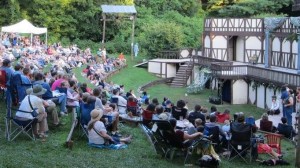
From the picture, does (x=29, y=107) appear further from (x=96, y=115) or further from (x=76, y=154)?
(x=76, y=154)

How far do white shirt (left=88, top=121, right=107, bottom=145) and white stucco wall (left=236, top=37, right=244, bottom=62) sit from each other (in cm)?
2953

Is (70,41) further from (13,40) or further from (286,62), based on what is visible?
(286,62)

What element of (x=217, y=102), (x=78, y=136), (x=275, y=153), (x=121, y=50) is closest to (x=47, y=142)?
(x=78, y=136)

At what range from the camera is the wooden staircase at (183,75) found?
39406mm

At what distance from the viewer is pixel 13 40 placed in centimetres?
3806

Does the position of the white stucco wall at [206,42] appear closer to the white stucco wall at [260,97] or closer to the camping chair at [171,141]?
the white stucco wall at [260,97]

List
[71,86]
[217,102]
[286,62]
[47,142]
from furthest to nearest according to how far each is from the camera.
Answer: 1. [286,62]
2. [217,102]
3. [71,86]
4. [47,142]

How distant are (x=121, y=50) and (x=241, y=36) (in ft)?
45.2

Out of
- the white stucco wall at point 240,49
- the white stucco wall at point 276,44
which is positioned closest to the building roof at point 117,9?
the white stucco wall at point 240,49

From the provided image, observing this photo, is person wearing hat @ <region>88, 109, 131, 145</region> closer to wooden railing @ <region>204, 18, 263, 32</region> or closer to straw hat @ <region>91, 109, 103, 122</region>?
straw hat @ <region>91, 109, 103, 122</region>

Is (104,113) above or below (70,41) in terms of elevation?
below

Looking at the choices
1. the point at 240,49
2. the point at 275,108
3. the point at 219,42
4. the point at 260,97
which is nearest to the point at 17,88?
the point at 275,108

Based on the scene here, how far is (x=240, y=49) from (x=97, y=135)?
29959 millimetres

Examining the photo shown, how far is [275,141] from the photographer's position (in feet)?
42.7
